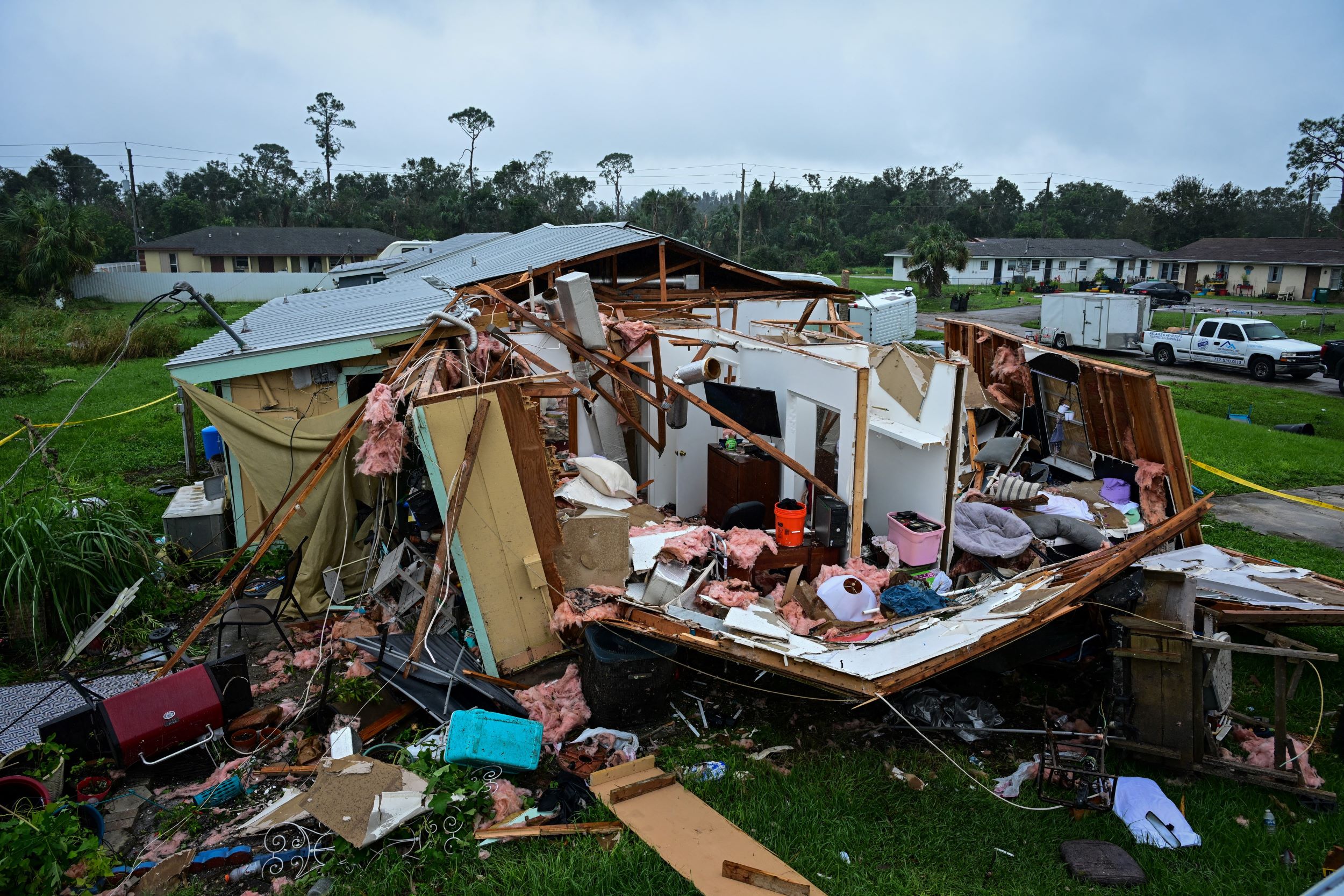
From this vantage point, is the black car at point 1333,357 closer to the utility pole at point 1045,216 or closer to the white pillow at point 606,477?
the white pillow at point 606,477

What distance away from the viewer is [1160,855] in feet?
14.2

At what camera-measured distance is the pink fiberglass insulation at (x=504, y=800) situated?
4.60m

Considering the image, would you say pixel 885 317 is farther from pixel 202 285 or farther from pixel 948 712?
pixel 202 285

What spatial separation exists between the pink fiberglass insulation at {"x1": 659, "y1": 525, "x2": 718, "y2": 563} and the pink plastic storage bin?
1.78 meters

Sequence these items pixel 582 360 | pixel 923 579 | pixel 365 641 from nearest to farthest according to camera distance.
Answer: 1. pixel 365 641
2. pixel 923 579
3. pixel 582 360

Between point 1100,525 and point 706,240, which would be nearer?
point 1100,525

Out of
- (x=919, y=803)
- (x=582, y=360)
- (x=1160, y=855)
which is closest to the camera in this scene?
(x=1160, y=855)

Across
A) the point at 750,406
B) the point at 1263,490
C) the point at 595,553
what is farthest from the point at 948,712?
the point at 1263,490

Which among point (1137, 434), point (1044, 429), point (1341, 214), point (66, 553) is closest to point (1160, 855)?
point (1137, 434)

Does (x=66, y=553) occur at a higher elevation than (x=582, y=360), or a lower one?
lower

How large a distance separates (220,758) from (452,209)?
50746 millimetres

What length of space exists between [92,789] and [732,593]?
14.8 ft

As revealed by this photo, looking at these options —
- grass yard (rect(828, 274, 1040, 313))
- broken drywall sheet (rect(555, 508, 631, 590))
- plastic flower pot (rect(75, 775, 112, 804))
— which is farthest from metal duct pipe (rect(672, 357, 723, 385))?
grass yard (rect(828, 274, 1040, 313))

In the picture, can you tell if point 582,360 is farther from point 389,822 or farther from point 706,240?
point 706,240
